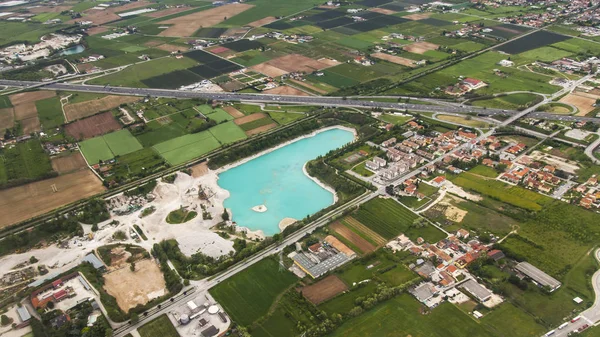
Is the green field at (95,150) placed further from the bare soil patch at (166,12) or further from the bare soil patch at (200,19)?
the bare soil patch at (166,12)

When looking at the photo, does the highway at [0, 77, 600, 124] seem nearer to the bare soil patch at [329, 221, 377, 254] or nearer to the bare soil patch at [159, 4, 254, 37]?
the bare soil patch at [329, 221, 377, 254]

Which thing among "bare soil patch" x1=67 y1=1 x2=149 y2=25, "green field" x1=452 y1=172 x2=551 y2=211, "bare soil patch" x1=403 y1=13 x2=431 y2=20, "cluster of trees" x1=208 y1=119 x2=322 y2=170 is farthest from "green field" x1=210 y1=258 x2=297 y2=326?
"bare soil patch" x1=67 y1=1 x2=149 y2=25

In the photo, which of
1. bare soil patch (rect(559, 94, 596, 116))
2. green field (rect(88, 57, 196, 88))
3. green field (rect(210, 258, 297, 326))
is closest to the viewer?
green field (rect(210, 258, 297, 326))

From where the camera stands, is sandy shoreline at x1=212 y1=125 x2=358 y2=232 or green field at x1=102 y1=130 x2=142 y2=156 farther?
green field at x1=102 y1=130 x2=142 y2=156

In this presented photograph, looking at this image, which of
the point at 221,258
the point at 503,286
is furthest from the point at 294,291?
the point at 503,286

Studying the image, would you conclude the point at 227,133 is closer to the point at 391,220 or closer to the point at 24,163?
the point at 24,163

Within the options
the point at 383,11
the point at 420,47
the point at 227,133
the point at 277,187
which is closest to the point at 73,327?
the point at 277,187

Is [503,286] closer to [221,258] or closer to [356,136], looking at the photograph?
[221,258]

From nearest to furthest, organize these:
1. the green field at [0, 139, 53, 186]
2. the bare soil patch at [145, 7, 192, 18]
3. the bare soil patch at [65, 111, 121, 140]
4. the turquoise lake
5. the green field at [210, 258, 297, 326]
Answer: the green field at [210, 258, 297, 326] < the turquoise lake < the green field at [0, 139, 53, 186] < the bare soil patch at [65, 111, 121, 140] < the bare soil patch at [145, 7, 192, 18]
